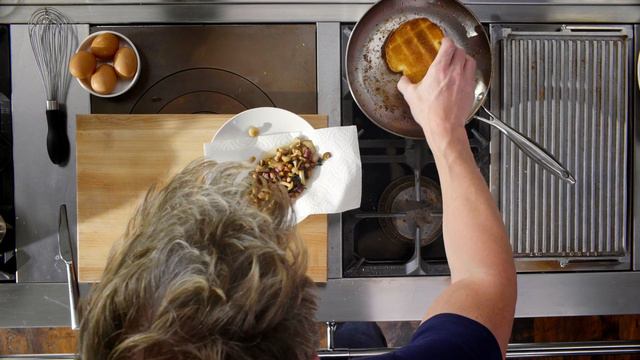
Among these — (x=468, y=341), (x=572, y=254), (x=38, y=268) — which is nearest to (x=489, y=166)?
(x=572, y=254)

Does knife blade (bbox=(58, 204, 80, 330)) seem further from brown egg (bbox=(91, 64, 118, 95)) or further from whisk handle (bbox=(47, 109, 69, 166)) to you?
brown egg (bbox=(91, 64, 118, 95))

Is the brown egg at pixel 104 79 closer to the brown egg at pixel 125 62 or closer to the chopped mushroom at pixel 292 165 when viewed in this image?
the brown egg at pixel 125 62

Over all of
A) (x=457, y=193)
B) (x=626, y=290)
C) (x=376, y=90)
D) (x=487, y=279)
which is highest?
(x=376, y=90)

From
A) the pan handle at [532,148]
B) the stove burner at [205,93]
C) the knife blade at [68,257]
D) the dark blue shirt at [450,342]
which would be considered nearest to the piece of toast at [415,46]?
the pan handle at [532,148]

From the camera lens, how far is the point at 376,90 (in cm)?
101

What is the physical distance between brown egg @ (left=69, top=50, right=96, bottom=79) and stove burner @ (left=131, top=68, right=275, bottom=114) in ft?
0.41

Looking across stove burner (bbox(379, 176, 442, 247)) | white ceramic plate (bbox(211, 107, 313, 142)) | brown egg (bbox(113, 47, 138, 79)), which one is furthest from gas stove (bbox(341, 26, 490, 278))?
brown egg (bbox(113, 47, 138, 79))

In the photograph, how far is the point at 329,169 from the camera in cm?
102

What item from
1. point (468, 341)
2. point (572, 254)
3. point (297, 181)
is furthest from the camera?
point (572, 254)

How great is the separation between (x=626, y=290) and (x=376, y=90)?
66cm

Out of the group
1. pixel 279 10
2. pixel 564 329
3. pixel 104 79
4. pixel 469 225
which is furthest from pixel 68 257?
pixel 564 329

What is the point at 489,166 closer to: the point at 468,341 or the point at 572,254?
the point at 572,254

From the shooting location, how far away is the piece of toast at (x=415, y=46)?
0.96 m

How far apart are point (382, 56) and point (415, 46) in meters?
0.07
